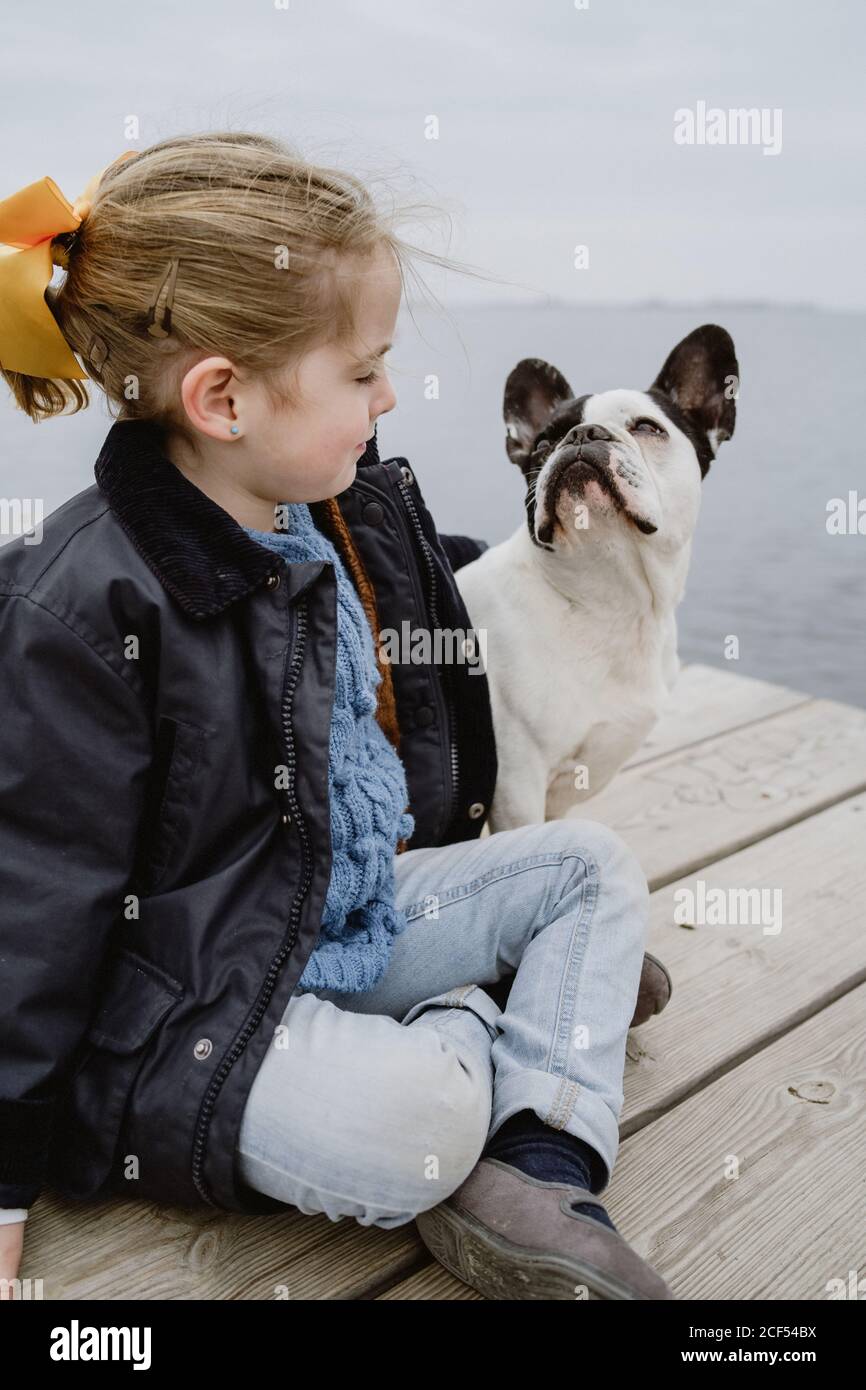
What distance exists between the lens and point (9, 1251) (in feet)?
3.26

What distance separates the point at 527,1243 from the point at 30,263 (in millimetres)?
976

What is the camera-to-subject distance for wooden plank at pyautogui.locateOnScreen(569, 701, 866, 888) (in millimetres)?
1857

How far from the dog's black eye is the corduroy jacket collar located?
658 mm

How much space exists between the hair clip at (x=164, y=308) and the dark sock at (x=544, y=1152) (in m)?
0.82

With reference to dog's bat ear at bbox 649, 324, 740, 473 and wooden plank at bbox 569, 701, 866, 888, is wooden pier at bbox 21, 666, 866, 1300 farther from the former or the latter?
dog's bat ear at bbox 649, 324, 740, 473

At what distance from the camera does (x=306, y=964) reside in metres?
1.08

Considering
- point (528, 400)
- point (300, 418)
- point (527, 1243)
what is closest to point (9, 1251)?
point (527, 1243)

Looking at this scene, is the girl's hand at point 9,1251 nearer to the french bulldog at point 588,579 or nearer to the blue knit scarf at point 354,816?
the blue knit scarf at point 354,816

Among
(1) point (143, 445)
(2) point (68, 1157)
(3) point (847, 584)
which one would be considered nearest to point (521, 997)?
(2) point (68, 1157)

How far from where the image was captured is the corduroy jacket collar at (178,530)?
1.02m

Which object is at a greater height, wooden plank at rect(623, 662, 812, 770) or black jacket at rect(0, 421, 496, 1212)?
black jacket at rect(0, 421, 496, 1212)

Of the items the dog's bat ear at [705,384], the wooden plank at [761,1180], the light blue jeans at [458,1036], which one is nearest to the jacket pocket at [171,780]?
the light blue jeans at [458,1036]

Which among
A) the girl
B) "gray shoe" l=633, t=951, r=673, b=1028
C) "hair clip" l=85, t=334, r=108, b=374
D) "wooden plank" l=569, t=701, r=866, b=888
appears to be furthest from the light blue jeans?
"hair clip" l=85, t=334, r=108, b=374

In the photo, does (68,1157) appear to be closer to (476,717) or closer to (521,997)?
(521,997)
